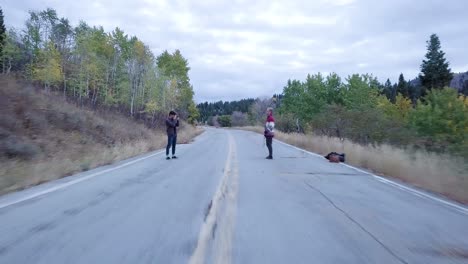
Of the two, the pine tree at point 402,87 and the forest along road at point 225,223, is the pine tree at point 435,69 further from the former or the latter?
the forest along road at point 225,223

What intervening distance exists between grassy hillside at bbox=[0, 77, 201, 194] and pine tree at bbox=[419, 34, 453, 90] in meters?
49.9

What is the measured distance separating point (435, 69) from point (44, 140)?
59129 millimetres

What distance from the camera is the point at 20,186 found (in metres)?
8.54

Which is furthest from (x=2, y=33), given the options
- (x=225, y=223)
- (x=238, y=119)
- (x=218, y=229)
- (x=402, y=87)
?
(x=238, y=119)

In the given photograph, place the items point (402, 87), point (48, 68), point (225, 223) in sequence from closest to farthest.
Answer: point (225, 223)
point (48, 68)
point (402, 87)

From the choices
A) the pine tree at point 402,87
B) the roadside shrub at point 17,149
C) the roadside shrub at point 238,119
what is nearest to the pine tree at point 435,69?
the pine tree at point 402,87

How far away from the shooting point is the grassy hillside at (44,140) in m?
10.2

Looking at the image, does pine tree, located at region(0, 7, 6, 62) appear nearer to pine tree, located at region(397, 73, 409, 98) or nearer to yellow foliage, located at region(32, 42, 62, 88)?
yellow foliage, located at region(32, 42, 62, 88)

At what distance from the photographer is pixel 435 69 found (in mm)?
60719

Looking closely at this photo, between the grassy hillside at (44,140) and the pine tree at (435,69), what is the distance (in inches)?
1964

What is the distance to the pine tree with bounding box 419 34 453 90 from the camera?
60.2m

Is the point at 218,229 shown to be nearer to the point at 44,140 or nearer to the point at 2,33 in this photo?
the point at 44,140

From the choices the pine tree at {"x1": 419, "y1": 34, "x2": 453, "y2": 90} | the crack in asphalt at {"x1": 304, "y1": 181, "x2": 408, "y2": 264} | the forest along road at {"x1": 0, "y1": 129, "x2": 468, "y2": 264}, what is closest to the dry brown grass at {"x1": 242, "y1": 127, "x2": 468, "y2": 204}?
the forest along road at {"x1": 0, "y1": 129, "x2": 468, "y2": 264}

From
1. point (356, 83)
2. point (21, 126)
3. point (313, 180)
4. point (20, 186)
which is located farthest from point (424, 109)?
point (20, 186)
